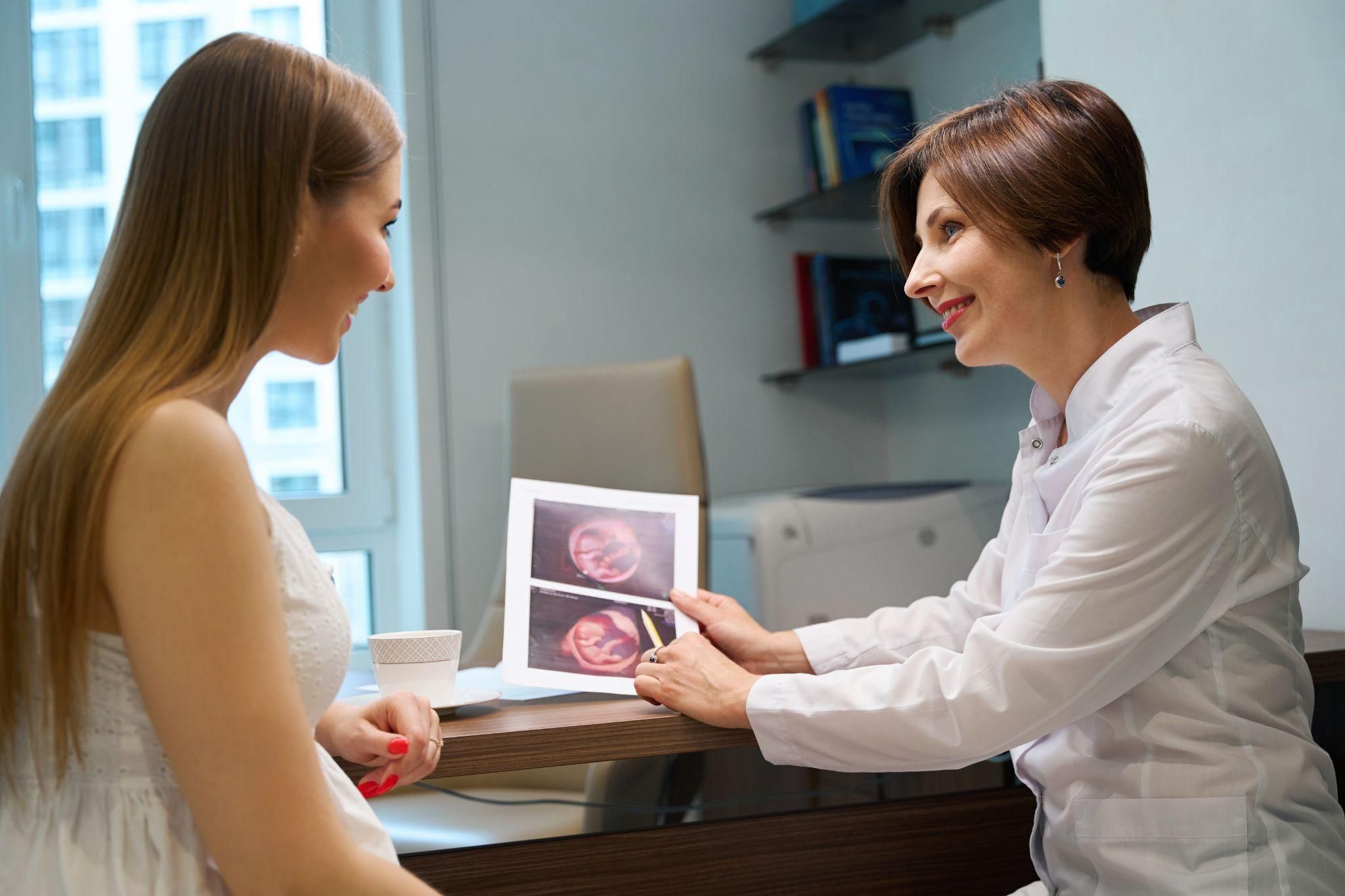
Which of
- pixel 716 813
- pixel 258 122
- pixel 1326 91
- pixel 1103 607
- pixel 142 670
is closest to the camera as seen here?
pixel 142 670

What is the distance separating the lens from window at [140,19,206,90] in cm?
297

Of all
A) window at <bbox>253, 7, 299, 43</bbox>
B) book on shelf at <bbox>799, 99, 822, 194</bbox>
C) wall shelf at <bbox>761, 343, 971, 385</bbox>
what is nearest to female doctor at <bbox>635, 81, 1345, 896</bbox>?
wall shelf at <bbox>761, 343, 971, 385</bbox>

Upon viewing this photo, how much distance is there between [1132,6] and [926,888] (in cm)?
135

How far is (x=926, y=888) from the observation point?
4.58 feet

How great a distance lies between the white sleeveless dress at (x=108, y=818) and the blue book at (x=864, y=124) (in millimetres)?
2665

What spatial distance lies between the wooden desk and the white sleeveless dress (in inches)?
14.9

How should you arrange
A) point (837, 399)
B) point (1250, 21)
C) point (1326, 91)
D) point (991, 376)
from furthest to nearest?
point (837, 399) < point (991, 376) < point (1250, 21) < point (1326, 91)

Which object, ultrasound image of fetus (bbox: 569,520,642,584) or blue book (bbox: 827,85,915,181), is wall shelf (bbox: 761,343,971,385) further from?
ultrasound image of fetus (bbox: 569,520,642,584)

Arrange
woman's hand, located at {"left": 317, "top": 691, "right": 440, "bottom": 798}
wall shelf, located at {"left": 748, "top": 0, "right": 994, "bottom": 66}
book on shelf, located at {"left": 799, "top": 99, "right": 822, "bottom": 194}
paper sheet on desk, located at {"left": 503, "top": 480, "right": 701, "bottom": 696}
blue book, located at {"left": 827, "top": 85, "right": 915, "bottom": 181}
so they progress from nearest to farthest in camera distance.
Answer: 1. woman's hand, located at {"left": 317, "top": 691, "right": 440, "bottom": 798}
2. paper sheet on desk, located at {"left": 503, "top": 480, "right": 701, "bottom": 696}
3. wall shelf, located at {"left": 748, "top": 0, "right": 994, "bottom": 66}
4. blue book, located at {"left": 827, "top": 85, "right": 915, "bottom": 181}
5. book on shelf, located at {"left": 799, "top": 99, "right": 822, "bottom": 194}

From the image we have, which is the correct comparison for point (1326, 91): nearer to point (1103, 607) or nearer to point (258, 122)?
point (1103, 607)

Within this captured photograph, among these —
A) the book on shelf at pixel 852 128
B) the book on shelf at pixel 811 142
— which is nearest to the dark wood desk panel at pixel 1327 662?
the book on shelf at pixel 852 128

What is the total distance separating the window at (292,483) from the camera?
310 cm

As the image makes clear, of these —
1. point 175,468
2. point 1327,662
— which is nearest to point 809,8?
point 1327,662

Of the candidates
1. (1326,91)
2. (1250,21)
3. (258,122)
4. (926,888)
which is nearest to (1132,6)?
(1250,21)
